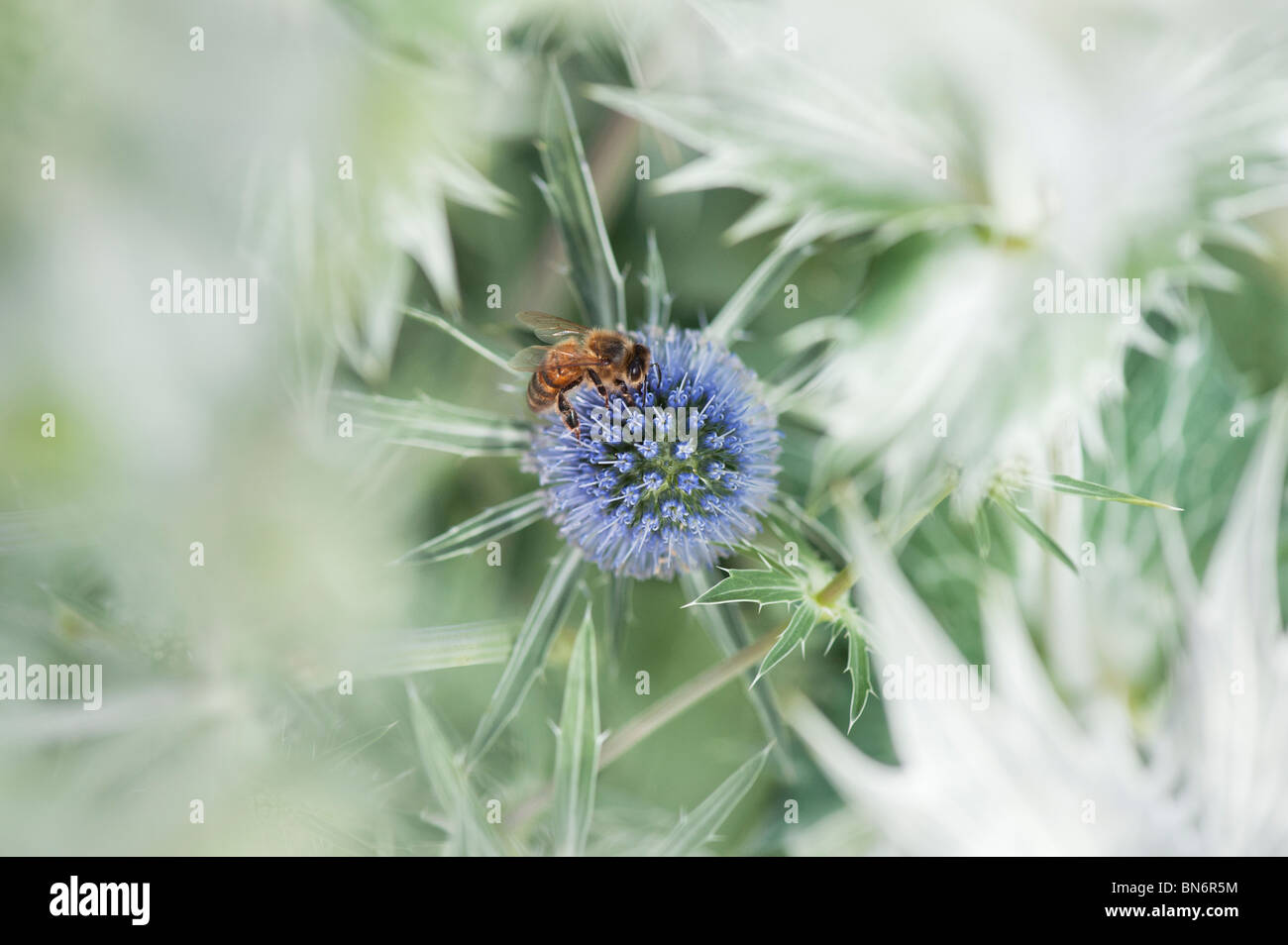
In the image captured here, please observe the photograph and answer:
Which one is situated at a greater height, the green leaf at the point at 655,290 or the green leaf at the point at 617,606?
the green leaf at the point at 655,290

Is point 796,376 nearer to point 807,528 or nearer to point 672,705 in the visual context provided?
point 807,528

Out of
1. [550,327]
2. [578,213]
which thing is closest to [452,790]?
[550,327]

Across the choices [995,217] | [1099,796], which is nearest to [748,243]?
[995,217]

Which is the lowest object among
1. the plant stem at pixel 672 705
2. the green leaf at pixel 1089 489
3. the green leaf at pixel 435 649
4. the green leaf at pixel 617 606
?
the plant stem at pixel 672 705

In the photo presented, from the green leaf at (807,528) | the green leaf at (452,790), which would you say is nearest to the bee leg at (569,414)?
the green leaf at (807,528)

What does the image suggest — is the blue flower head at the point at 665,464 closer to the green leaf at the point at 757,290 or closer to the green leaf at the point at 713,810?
the green leaf at the point at 757,290

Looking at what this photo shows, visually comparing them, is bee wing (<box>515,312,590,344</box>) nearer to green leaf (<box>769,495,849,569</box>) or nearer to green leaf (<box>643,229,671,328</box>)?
green leaf (<box>643,229,671,328</box>)

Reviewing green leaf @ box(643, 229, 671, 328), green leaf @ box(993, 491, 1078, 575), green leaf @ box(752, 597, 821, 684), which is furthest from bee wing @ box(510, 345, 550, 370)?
green leaf @ box(993, 491, 1078, 575)

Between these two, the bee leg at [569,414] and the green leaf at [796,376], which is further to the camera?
the green leaf at [796,376]
